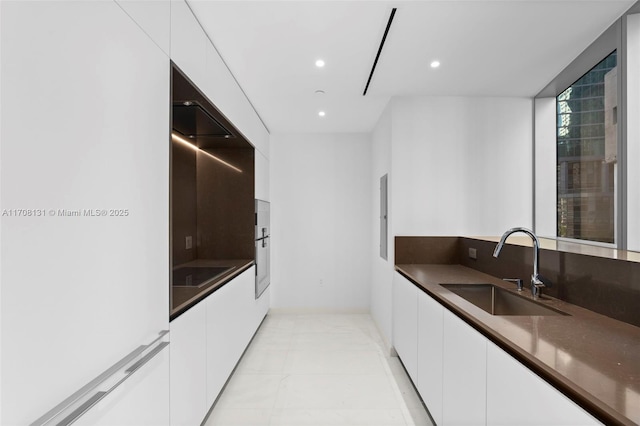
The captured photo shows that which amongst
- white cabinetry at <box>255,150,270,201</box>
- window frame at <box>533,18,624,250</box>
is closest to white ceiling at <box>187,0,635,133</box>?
window frame at <box>533,18,624,250</box>

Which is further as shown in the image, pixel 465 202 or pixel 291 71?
pixel 465 202

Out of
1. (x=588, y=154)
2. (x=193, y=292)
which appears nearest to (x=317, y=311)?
(x=193, y=292)

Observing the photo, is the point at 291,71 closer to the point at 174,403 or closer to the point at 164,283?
the point at 164,283

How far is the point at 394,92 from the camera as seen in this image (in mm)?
3049

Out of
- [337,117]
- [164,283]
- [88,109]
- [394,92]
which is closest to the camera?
[88,109]

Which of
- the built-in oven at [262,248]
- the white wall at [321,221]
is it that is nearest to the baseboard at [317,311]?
the white wall at [321,221]

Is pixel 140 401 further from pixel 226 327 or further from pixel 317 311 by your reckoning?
pixel 317 311

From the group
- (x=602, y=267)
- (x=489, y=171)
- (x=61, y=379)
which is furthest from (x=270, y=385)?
(x=489, y=171)

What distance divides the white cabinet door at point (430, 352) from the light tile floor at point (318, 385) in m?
0.26

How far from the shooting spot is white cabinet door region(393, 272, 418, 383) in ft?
7.85

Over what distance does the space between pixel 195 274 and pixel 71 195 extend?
1.67m

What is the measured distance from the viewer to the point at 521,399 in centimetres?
107

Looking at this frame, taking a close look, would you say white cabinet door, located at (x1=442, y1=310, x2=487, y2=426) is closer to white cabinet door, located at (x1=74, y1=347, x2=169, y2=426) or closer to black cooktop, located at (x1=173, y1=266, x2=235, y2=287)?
white cabinet door, located at (x1=74, y1=347, x2=169, y2=426)

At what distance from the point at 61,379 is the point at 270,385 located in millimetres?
2012
